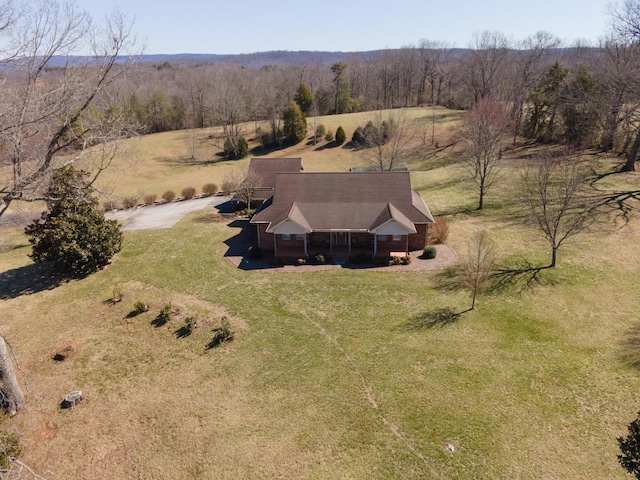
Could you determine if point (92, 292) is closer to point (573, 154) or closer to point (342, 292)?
point (342, 292)

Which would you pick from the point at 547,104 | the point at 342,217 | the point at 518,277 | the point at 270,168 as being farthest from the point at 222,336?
the point at 547,104

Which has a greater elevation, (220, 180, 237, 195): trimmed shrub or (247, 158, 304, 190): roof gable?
(247, 158, 304, 190): roof gable

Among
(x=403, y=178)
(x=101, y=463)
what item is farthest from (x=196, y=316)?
(x=403, y=178)

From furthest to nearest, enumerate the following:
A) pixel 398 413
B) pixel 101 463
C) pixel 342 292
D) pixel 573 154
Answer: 1. pixel 573 154
2. pixel 342 292
3. pixel 398 413
4. pixel 101 463

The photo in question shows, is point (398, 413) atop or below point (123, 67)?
below

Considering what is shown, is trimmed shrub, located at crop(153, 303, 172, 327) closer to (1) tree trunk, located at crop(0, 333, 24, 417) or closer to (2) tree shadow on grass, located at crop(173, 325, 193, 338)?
(2) tree shadow on grass, located at crop(173, 325, 193, 338)

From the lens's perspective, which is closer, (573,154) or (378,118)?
(573,154)

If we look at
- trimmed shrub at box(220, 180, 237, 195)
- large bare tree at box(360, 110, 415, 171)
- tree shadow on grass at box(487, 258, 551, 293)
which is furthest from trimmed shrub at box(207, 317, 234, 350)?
large bare tree at box(360, 110, 415, 171)
